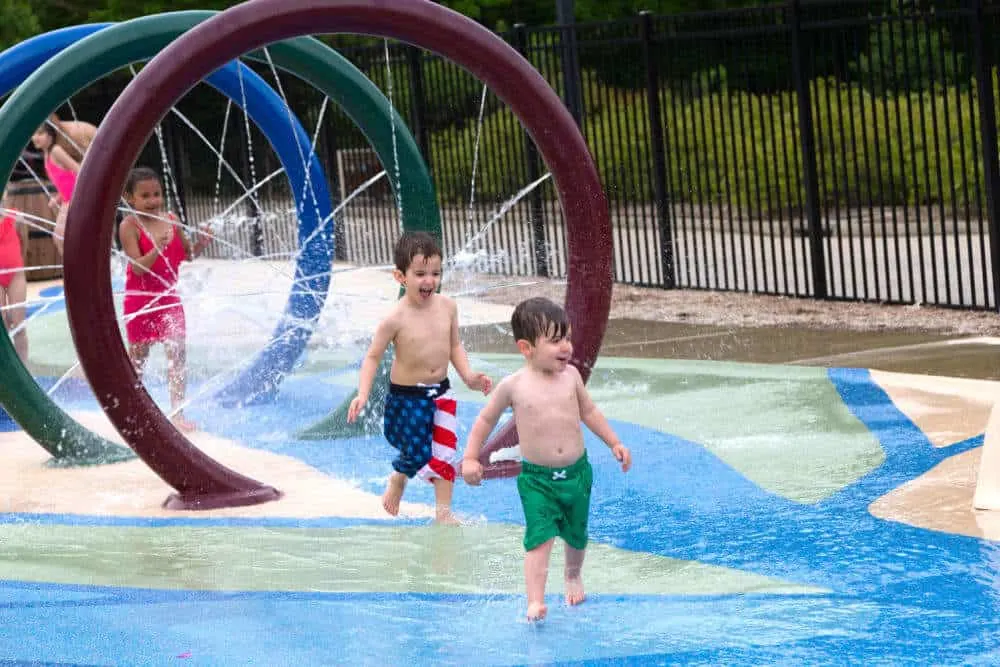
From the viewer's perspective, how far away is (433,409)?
20.2ft

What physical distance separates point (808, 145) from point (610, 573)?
7.12 metres

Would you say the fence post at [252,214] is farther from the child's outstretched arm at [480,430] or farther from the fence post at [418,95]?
the child's outstretched arm at [480,430]

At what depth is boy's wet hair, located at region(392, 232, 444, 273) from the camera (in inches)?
235

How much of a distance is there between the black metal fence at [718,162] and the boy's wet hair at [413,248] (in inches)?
133

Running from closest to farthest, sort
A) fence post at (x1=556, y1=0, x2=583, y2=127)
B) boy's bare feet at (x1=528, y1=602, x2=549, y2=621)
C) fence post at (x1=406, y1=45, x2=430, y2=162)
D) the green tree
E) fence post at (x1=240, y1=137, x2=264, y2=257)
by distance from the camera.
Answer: boy's bare feet at (x1=528, y1=602, x2=549, y2=621) → fence post at (x1=556, y1=0, x2=583, y2=127) → fence post at (x1=406, y1=45, x2=430, y2=162) → fence post at (x1=240, y1=137, x2=264, y2=257) → the green tree

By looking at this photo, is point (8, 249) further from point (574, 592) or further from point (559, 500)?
point (574, 592)

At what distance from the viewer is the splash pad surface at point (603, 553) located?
175 inches

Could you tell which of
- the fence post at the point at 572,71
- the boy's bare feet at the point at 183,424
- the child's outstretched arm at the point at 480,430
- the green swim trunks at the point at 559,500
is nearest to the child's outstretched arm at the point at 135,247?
the boy's bare feet at the point at 183,424

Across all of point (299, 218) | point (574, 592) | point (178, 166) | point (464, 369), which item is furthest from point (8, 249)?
point (178, 166)

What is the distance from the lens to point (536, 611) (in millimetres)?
4602

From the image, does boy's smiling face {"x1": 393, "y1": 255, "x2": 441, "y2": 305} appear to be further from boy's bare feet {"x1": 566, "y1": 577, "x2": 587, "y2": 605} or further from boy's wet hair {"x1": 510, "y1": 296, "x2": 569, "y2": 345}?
boy's bare feet {"x1": 566, "y1": 577, "x2": 587, "y2": 605}

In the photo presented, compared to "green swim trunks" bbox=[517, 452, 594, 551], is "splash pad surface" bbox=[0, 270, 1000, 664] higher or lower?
lower

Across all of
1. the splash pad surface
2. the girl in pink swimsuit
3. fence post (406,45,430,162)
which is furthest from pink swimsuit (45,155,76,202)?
fence post (406,45,430,162)

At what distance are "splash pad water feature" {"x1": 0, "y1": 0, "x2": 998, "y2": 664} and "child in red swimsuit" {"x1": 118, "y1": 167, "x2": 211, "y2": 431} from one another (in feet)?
4.57
